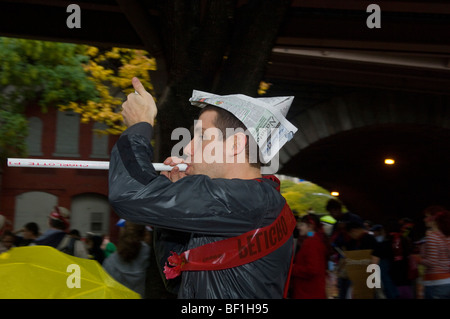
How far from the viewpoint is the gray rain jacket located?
170cm

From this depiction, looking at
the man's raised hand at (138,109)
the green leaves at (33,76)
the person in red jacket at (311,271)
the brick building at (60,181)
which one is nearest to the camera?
the man's raised hand at (138,109)

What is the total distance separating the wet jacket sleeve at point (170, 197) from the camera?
1692 mm

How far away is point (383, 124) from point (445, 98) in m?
1.39

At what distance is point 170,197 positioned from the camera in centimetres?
171

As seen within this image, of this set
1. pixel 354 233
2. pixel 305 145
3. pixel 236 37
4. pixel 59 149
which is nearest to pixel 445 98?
pixel 305 145

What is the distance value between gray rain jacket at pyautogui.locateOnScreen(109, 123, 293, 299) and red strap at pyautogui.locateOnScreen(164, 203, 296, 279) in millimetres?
24

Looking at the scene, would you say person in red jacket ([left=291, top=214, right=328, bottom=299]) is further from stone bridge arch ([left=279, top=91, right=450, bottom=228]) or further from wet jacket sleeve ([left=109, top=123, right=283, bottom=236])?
wet jacket sleeve ([left=109, top=123, right=283, bottom=236])

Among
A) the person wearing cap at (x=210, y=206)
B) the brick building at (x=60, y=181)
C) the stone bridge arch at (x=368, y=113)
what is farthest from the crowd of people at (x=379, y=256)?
the brick building at (x=60, y=181)

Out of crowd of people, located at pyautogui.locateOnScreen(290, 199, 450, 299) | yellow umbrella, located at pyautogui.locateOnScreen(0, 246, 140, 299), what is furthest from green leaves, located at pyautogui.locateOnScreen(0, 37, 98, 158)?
yellow umbrella, located at pyautogui.locateOnScreen(0, 246, 140, 299)

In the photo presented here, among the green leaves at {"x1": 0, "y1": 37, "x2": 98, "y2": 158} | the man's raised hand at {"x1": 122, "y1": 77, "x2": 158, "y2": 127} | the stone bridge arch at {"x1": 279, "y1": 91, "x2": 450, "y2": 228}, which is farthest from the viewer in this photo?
the green leaves at {"x1": 0, "y1": 37, "x2": 98, "y2": 158}

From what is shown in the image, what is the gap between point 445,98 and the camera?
10297mm

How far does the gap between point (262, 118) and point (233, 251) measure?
563mm

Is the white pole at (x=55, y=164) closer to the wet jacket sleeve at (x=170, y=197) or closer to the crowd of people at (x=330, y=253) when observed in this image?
the wet jacket sleeve at (x=170, y=197)

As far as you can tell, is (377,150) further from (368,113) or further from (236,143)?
(236,143)
